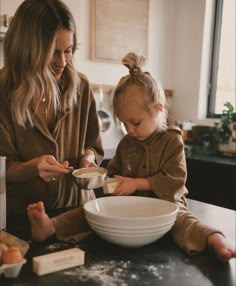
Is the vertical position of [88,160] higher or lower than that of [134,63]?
lower

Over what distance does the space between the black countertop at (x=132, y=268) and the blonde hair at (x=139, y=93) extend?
43 cm

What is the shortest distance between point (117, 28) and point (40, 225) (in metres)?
2.18

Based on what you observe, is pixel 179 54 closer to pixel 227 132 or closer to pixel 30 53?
pixel 227 132

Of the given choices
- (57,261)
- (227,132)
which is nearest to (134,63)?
(57,261)

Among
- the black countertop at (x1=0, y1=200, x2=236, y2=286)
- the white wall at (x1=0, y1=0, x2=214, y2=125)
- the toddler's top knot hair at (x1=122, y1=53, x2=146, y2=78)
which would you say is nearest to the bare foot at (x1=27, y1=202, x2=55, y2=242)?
the black countertop at (x1=0, y1=200, x2=236, y2=286)

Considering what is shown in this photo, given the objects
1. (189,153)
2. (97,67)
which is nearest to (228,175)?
(189,153)

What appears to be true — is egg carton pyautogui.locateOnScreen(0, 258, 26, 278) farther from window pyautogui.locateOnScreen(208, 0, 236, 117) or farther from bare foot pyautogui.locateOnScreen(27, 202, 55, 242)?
window pyautogui.locateOnScreen(208, 0, 236, 117)

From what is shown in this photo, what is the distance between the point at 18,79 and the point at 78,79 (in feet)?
0.77

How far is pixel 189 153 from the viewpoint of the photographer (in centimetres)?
252

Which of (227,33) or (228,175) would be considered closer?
(228,175)

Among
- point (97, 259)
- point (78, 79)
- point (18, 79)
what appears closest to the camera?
point (97, 259)

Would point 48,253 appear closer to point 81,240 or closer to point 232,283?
point 81,240

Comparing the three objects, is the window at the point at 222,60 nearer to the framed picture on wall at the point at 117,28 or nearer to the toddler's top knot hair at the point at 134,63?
the framed picture on wall at the point at 117,28

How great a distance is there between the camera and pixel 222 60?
9.68 feet
